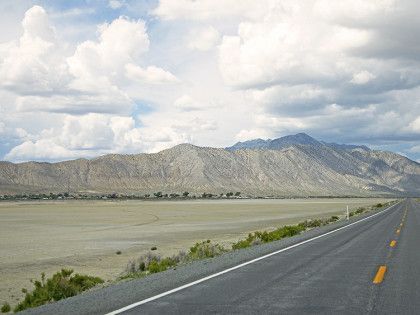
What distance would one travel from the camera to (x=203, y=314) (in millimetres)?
8391

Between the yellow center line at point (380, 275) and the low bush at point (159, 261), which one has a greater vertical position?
the yellow center line at point (380, 275)

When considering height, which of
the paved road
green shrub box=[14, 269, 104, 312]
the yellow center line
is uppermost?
the yellow center line

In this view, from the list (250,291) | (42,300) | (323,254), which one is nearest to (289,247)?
(323,254)

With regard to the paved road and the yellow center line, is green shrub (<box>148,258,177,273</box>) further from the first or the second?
the yellow center line

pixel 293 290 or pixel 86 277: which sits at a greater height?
pixel 293 290

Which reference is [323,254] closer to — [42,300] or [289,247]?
[289,247]

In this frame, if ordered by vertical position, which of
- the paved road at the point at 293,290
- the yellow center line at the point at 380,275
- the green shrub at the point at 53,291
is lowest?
the green shrub at the point at 53,291

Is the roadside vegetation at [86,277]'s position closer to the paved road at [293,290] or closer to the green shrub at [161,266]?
the green shrub at [161,266]

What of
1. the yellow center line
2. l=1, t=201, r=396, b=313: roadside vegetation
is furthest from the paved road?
l=1, t=201, r=396, b=313: roadside vegetation

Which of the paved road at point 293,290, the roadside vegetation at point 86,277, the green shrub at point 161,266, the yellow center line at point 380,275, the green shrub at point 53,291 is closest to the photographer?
the paved road at point 293,290

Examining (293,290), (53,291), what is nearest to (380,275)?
(293,290)

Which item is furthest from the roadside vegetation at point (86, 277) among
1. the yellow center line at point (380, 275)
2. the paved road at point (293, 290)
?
the yellow center line at point (380, 275)

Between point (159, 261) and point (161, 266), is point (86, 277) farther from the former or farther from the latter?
point (159, 261)

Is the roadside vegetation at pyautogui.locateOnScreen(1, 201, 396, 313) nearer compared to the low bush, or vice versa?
the roadside vegetation at pyautogui.locateOnScreen(1, 201, 396, 313)
